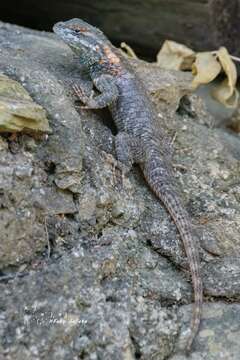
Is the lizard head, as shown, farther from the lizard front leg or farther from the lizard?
the lizard front leg

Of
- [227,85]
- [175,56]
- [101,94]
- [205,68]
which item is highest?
[101,94]

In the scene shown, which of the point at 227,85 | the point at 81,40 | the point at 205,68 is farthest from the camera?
the point at 227,85

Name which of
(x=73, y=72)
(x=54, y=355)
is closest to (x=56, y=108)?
(x=73, y=72)

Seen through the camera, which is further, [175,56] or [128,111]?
[175,56]

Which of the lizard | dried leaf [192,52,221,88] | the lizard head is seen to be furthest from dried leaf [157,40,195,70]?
the lizard head

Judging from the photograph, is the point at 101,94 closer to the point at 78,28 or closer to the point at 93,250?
the point at 78,28

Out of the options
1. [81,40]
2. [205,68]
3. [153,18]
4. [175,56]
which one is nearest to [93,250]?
[81,40]

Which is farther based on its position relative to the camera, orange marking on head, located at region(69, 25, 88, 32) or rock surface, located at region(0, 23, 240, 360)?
orange marking on head, located at region(69, 25, 88, 32)
